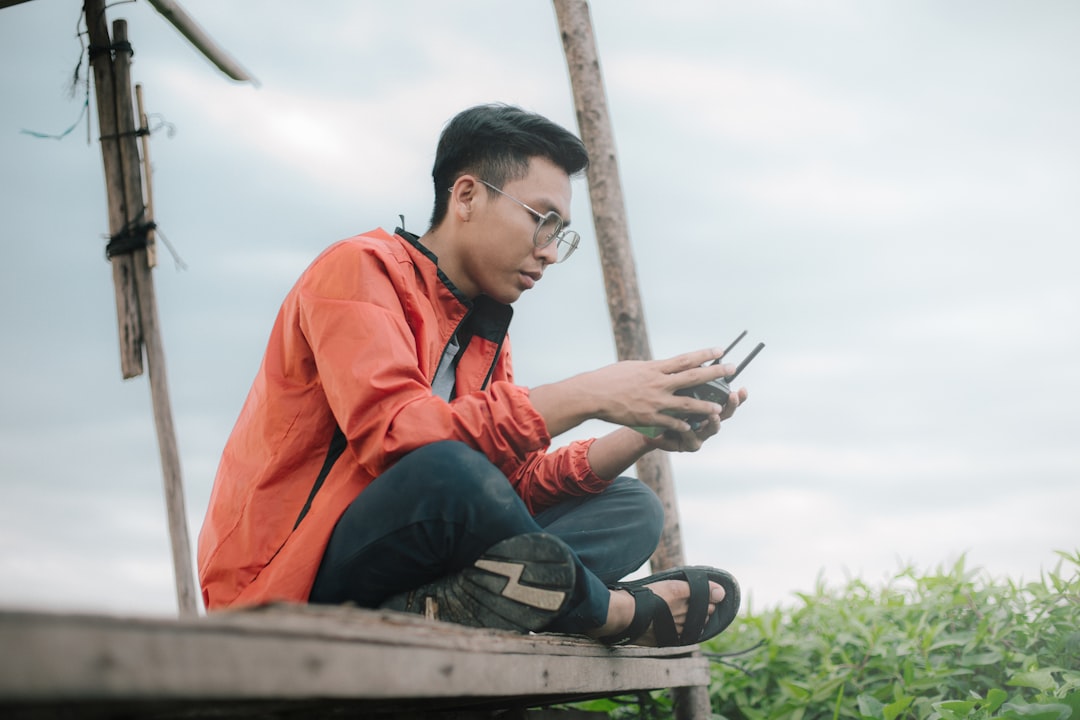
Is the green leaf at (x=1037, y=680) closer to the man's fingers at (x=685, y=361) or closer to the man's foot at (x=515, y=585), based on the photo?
the man's fingers at (x=685, y=361)

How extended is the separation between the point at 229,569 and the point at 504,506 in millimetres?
592

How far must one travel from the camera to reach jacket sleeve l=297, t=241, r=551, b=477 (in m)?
1.86

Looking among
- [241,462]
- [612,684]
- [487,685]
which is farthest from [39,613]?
[612,684]

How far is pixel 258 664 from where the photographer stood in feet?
3.61

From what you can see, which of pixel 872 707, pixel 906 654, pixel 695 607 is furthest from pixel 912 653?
pixel 695 607

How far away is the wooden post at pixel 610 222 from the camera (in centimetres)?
391

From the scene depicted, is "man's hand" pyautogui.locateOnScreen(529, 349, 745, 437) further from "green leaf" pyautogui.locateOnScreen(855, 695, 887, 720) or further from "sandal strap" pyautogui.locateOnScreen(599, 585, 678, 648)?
"green leaf" pyautogui.locateOnScreen(855, 695, 887, 720)

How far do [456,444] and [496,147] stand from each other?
96 centimetres

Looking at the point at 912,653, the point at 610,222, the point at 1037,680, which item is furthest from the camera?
the point at 610,222

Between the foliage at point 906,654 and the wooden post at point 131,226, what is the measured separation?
168 cm

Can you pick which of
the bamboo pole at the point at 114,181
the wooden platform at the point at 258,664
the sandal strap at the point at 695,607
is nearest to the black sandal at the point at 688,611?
the sandal strap at the point at 695,607

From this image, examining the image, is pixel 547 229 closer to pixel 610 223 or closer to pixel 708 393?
pixel 708 393

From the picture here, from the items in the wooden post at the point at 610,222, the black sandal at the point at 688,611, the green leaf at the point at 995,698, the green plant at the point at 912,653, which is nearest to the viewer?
the black sandal at the point at 688,611

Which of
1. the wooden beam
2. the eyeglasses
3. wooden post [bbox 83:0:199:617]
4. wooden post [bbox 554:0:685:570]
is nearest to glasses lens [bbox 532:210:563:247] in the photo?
the eyeglasses
